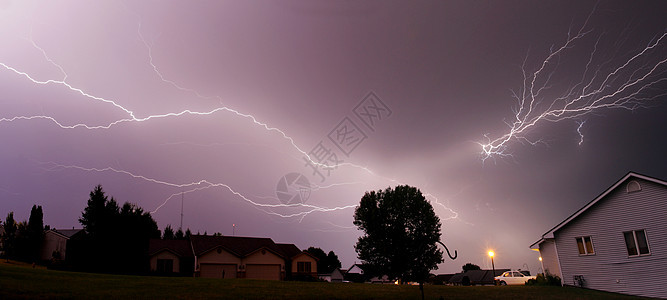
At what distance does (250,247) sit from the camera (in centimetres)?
5188

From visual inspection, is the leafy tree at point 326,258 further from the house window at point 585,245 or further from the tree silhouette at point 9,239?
the house window at point 585,245

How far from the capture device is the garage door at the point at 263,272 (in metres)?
48.7

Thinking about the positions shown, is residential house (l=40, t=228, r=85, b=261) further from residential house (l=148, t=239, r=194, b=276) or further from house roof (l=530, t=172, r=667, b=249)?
house roof (l=530, t=172, r=667, b=249)

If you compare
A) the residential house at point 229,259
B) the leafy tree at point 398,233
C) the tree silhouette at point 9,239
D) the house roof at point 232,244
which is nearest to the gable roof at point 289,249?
the house roof at point 232,244

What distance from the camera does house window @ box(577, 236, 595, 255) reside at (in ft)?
79.5

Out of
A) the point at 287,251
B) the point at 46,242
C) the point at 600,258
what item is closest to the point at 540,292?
the point at 600,258

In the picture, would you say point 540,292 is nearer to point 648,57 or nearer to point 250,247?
point 648,57

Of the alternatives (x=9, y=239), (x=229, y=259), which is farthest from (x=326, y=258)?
(x=9, y=239)

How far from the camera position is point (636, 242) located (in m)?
22.2

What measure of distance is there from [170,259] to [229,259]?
7167 millimetres

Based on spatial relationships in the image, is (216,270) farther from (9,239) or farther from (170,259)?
(9,239)

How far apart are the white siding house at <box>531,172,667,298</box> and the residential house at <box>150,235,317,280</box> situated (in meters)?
32.7

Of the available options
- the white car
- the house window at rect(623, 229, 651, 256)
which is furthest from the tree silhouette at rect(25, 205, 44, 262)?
the house window at rect(623, 229, 651, 256)

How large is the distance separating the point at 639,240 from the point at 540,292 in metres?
6.25
